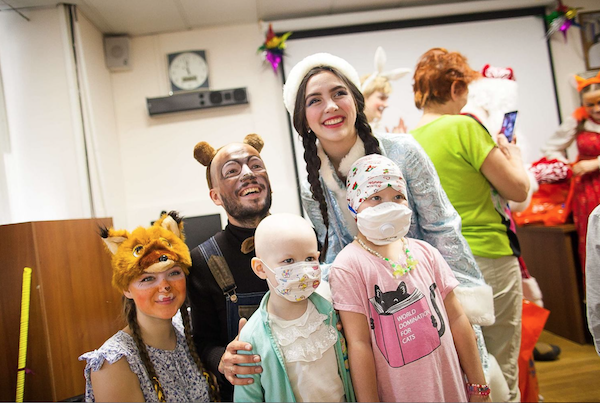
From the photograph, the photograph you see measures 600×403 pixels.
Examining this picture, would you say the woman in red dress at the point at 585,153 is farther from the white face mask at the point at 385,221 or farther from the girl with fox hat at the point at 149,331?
the girl with fox hat at the point at 149,331

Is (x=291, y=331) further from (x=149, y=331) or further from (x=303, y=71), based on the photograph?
(x=303, y=71)

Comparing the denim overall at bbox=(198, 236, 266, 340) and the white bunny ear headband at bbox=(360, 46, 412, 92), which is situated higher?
the white bunny ear headband at bbox=(360, 46, 412, 92)

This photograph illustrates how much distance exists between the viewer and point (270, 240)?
38.3 inches

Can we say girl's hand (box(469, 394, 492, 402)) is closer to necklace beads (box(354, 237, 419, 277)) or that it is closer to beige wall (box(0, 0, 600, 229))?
necklace beads (box(354, 237, 419, 277))

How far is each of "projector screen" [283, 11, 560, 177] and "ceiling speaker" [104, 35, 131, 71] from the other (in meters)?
0.43

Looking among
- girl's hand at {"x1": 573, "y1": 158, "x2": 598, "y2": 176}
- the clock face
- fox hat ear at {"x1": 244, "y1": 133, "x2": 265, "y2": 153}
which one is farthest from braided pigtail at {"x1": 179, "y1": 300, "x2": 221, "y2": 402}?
girl's hand at {"x1": 573, "y1": 158, "x2": 598, "y2": 176}

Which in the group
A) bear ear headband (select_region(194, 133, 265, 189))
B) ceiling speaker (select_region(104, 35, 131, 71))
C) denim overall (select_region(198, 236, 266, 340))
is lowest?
denim overall (select_region(198, 236, 266, 340))

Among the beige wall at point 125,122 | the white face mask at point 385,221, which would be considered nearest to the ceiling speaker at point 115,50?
the beige wall at point 125,122

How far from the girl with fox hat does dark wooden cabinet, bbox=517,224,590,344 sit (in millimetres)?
970

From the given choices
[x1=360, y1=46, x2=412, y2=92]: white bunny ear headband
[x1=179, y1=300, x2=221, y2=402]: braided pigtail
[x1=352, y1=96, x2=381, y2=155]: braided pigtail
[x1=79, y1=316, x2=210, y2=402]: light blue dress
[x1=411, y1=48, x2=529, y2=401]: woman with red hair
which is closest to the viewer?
[x1=79, y1=316, x2=210, y2=402]: light blue dress

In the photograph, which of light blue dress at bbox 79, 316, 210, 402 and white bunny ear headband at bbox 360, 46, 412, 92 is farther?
white bunny ear headband at bbox 360, 46, 412, 92

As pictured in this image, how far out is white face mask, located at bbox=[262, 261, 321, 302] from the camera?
3.10 ft

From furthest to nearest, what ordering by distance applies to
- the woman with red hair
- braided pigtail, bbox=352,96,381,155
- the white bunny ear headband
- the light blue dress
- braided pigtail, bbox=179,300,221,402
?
1. the woman with red hair
2. the white bunny ear headband
3. braided pigtail, bbox=352,96,381,155
4. braided pigtail, bbox=179,300,221,402
5. the light blue dress

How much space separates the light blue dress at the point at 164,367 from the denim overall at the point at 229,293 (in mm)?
162
